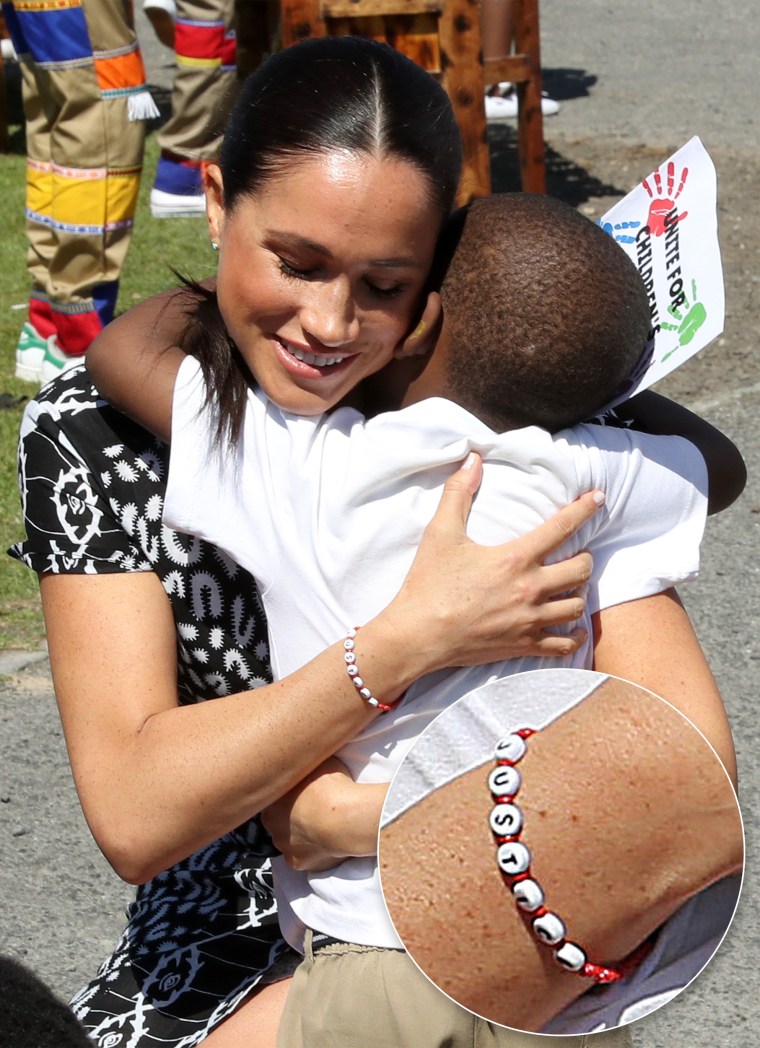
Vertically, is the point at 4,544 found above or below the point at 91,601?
below

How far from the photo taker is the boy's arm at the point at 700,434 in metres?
1.72

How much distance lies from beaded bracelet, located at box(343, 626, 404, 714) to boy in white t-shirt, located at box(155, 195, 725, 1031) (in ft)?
0.11

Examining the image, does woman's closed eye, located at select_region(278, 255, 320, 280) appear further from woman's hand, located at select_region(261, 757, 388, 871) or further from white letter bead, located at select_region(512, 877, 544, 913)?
white letter bead, located at select_region(512, 877, 544, 913)

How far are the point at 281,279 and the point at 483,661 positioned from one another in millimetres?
452

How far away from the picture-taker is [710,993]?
2.70 metres

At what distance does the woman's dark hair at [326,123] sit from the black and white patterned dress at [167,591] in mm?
249

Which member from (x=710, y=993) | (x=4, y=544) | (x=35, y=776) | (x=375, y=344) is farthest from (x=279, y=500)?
(x=4, y=544)

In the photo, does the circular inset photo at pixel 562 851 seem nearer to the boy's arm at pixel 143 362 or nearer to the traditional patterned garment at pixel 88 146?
the boy's arm at pixel 143 362

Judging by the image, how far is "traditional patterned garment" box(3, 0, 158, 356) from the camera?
4.96 meters

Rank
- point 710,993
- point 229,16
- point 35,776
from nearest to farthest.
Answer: point 710,993 < point 35,776 < point 229,16

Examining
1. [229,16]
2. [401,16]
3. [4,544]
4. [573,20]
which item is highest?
[401,16]

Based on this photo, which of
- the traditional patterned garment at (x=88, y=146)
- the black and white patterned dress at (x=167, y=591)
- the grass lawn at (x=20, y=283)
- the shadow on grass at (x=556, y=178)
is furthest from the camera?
the shadow on grass at (x=556, y=178)

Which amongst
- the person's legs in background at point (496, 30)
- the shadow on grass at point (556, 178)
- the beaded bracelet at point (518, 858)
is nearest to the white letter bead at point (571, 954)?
the beaded bracelet at point (518, 858)

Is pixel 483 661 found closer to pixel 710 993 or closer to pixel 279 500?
pixel 279 500
